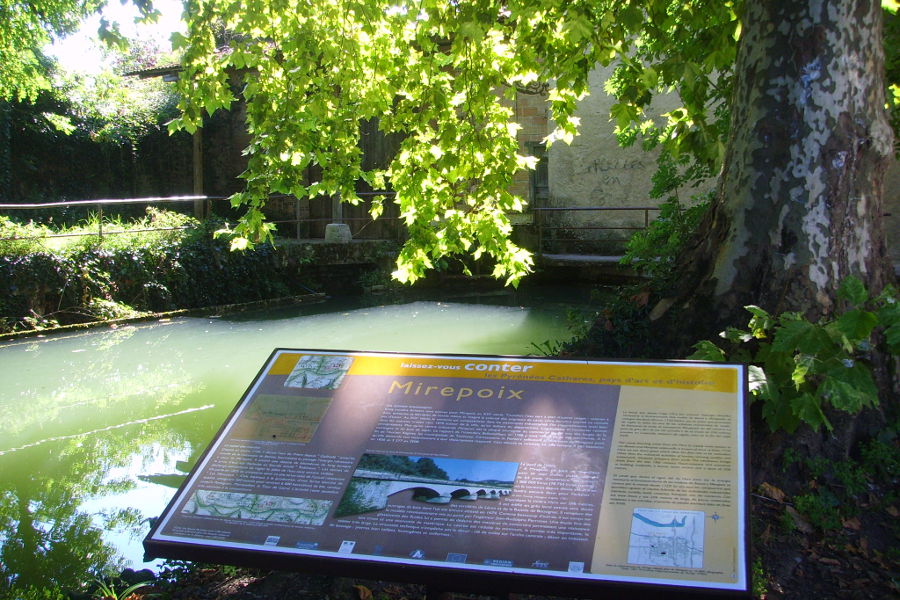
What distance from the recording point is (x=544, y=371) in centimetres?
288

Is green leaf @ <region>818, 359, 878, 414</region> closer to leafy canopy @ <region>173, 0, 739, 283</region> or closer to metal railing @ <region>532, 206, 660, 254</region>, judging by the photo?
leafy canopy @ <region>173, 0, 739, 283</region>

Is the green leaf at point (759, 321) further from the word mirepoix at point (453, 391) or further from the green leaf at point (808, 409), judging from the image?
the word mirepoix at point (453, 391)

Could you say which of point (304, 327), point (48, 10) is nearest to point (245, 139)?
point (48, 10)

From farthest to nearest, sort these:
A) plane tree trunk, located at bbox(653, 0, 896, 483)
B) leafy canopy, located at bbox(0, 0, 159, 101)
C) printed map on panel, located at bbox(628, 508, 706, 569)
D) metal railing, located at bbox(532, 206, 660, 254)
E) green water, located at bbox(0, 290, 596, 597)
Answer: metal railing, located at bbox(532, 206, 660, 254) → leafy canopy, located at bbox(0, 0, 159, 101) → green water, located at bbox(0, 290, 596, 597) → plane tree trunk, located at bbox(653, 0, 896, 483) → printed map on panel, located at bbox(628, 508, 706, 569)

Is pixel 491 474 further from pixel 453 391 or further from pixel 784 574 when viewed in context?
pixel 784 574

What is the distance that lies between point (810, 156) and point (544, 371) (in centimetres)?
220

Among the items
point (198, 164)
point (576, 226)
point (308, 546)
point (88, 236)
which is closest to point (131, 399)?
point (88, 236)

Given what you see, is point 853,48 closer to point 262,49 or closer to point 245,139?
point 262,49

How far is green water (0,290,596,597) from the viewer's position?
4770 millimetres

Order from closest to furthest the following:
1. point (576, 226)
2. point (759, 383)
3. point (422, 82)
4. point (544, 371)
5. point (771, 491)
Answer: point (544, 371)
point (759, 383)
point (771, 491)
point (422, 82)
point (576, 226)

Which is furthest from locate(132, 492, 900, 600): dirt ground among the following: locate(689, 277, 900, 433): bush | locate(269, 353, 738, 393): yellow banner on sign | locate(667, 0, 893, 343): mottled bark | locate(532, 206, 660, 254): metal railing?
locate(532, 206, 660, 254): metal railing

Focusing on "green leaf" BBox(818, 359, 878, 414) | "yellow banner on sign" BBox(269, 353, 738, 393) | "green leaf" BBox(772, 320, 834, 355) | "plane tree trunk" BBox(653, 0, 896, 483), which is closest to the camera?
"yellow banner on sign" BBox(269, 353, 738, 393)

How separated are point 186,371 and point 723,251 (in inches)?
261

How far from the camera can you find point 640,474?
8.02 feet
